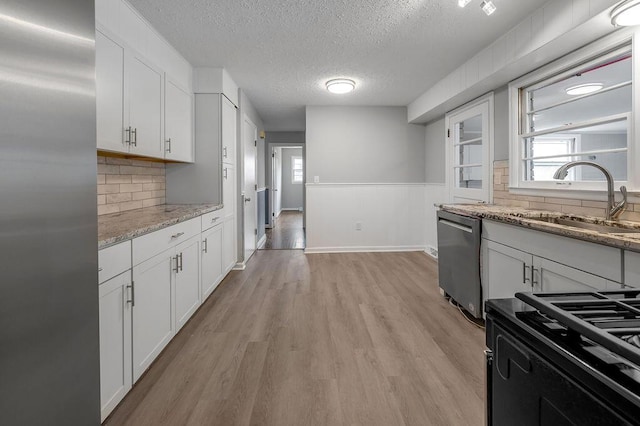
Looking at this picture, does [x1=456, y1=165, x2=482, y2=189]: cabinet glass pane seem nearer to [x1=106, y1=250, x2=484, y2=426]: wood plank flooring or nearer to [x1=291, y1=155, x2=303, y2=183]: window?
[x1=106, y1=250, x2=484, y2=426]: wood plank flooring

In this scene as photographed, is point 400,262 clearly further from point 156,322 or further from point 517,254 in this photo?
point 156,322

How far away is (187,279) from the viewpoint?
8.34ft

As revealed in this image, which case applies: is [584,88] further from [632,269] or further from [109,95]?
[109,95]

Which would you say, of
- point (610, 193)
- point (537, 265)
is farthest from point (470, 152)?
point (537, 265)

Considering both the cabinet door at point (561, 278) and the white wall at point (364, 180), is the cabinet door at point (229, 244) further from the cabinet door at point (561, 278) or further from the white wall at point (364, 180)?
the cabinet door at point (561, 278)

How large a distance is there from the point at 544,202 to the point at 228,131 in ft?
10.5

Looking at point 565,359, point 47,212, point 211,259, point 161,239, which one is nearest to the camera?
point 565,359

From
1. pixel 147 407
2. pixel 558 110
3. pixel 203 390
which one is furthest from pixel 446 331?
pixel 558 110

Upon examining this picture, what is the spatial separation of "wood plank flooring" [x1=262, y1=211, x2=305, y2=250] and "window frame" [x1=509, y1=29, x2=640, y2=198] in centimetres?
359

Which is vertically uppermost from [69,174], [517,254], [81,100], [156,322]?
[81,100]

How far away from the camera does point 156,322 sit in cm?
201

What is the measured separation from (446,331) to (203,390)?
5.53 feet

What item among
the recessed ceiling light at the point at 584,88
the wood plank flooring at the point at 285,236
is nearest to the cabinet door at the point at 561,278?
the recessed ceiling light at the point at 584,88

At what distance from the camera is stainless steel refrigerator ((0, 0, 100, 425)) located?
2.08ft
